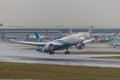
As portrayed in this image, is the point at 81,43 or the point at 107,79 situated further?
the point at 81,43

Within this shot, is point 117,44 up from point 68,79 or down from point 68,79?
down

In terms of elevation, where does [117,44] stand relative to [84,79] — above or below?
below

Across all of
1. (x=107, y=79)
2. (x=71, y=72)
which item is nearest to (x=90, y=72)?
(x=71, y=72)

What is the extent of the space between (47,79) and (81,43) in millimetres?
59588

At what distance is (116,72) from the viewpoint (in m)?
47.9

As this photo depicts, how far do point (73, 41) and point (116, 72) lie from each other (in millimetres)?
46884

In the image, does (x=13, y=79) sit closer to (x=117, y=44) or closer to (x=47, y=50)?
(x=47, y=50)

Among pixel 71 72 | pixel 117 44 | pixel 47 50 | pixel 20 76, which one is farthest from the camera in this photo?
pixel 117 44

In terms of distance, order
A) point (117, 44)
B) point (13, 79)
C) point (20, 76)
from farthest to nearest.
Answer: point (117, 44)
point (20, 76)
point (13, 79)

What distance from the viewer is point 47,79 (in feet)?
130

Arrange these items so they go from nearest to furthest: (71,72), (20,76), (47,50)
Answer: (20,76)
(71,72)
(47,50)

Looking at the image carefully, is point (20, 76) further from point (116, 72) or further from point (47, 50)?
point (47, 50)

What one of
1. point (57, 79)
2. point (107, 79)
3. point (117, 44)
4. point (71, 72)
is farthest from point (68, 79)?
point (117, 44)

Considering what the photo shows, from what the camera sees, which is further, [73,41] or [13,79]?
[73,41]
